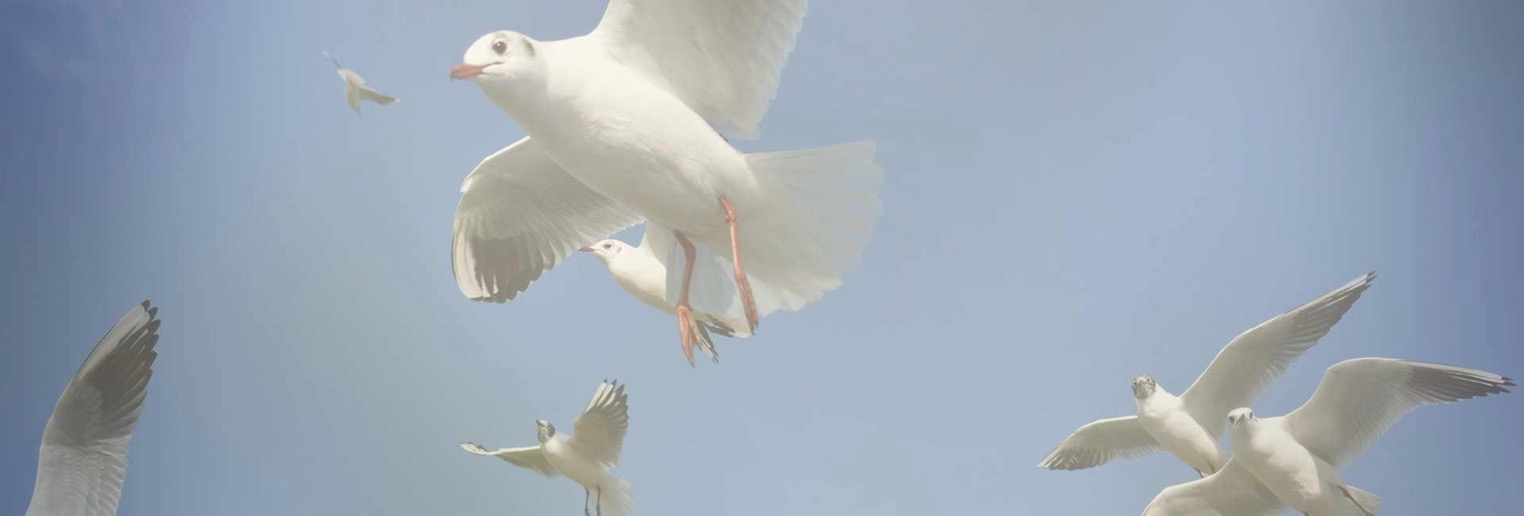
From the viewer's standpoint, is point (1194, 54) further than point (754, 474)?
Yes

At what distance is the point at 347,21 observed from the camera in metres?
3.16

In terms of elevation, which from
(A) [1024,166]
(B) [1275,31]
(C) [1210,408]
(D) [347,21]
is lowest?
(C) [1210,408]

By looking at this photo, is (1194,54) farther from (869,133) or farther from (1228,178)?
(869,133)

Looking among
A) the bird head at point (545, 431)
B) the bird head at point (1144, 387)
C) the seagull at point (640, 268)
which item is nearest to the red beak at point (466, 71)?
the seagull at point (640, 268)

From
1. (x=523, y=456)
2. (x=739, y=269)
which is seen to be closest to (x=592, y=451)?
(x=523, y=456)

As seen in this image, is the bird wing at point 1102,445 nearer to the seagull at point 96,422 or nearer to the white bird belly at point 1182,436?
the white bird belly at point 1182,436

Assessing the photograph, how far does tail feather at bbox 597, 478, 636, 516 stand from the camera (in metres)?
3.10

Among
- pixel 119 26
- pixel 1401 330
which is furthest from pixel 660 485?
pixel 1401 330

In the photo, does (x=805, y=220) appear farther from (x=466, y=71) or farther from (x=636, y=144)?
(x=466, y=71)

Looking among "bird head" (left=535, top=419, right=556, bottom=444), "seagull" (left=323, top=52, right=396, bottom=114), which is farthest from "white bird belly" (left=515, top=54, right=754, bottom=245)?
"seagull" (left=323, top=52, right=396, bottom=114)

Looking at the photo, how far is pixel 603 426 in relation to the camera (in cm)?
300

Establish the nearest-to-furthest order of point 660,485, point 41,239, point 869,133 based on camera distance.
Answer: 1. point 41,239
2. point 660,485
3. point 869,133

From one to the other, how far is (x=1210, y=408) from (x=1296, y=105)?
2.70 feet

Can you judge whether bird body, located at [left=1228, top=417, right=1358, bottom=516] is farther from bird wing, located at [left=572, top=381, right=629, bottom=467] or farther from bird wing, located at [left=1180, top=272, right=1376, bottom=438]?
bird wing, located at [left=572, top=381, right=629, bottom=467]
